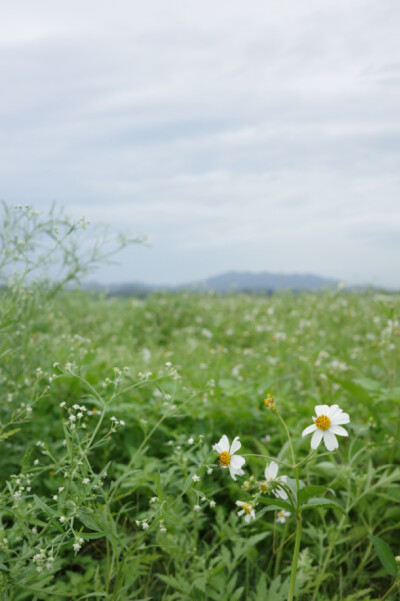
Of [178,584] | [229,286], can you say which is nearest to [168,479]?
[178,584]

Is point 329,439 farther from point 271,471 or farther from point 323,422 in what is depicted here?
point 271,471

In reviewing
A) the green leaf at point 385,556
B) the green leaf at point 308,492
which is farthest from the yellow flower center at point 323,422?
the green leaf at point 385,556

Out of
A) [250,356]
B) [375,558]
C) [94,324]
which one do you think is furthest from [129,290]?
[375,558]

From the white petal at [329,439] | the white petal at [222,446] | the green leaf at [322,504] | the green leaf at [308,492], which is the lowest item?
the green leaf at [322,504]

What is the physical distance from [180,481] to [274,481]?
2.74ft

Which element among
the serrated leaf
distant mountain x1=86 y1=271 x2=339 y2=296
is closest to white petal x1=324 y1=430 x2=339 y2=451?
the serrated leaf

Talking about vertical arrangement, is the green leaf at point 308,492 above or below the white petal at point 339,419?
below

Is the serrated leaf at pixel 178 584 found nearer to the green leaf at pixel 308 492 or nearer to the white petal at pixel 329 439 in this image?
the green leaf at pixel 308 492

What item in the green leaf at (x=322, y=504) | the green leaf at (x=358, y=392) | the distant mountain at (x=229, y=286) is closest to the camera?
the green leaf at (x=322, y=504)

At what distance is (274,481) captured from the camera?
140 centimetres

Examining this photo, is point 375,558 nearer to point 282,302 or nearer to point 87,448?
point 87,448

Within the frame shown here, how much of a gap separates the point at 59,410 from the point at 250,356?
2.53 meters

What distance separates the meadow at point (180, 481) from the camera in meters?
1.59

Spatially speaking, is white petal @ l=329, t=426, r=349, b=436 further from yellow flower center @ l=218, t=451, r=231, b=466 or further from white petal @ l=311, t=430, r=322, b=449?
yellow flower center @ l=218, t=451, r=231, b=466
